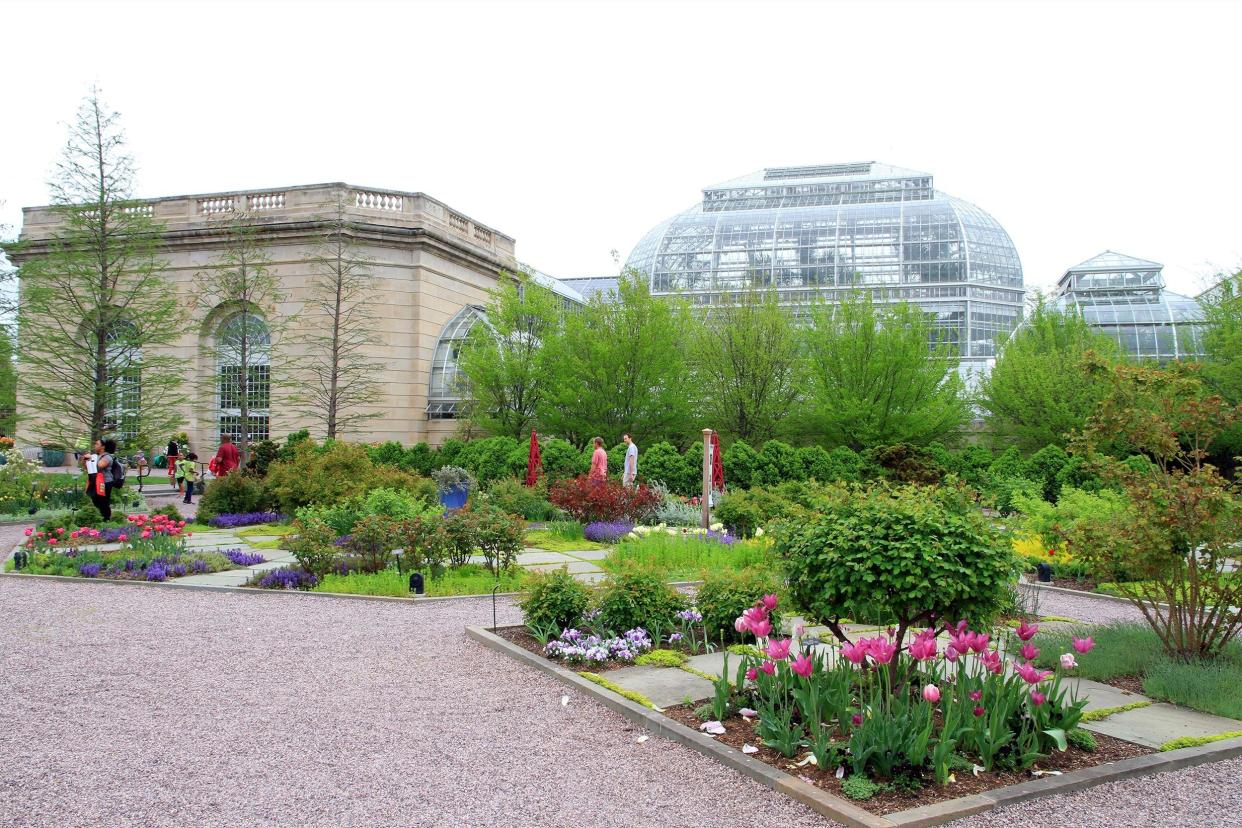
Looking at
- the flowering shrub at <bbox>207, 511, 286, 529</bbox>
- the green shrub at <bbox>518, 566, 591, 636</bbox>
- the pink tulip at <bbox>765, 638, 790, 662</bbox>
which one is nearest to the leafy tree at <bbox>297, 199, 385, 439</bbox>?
the flowering shrub at <bbox>207, 511, 286, 529</bbox>

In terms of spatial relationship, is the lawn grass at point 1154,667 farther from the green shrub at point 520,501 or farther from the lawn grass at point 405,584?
the green shrub at point 520,501

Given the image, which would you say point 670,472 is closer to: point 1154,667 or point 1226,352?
point 1154,667

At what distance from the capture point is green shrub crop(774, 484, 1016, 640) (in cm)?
491

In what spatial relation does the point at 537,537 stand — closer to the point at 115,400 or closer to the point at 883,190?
the point at 115,400

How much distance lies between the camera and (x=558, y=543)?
47.4 ft

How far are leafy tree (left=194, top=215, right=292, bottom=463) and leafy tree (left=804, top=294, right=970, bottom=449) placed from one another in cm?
1758

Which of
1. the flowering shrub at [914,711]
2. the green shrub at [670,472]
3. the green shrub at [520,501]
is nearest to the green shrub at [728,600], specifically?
the flowering shrub at [914,711]

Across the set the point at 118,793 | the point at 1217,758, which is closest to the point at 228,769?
the point at 118,793

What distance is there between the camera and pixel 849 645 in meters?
4.73

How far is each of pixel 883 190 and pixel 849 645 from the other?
52.5m

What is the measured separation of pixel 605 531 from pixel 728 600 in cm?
784

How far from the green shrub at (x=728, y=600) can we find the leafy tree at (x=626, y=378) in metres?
18.4

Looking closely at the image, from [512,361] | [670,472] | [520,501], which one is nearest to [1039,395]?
[670,472]

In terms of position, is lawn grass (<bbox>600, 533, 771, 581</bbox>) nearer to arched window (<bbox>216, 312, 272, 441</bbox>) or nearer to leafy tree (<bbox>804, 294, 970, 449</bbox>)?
leafy tree (<bbox>804, 294, 970, 449</bbox>)
